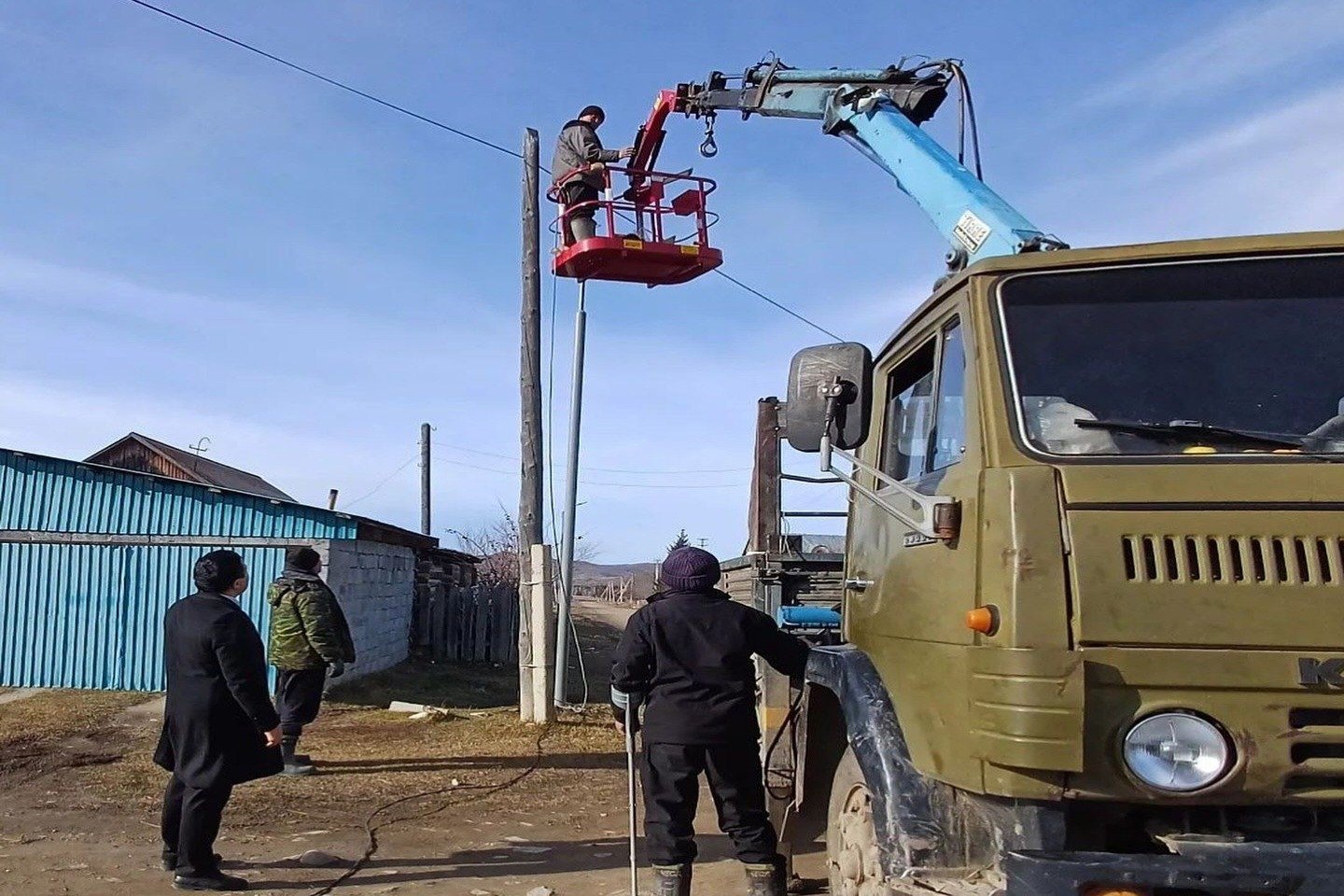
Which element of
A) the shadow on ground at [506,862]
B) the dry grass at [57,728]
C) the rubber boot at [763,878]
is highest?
the rubber boot at [763,878]

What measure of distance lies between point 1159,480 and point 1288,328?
2.44ft

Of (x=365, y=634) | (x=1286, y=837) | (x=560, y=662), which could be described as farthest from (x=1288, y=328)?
(x=365, y=634)

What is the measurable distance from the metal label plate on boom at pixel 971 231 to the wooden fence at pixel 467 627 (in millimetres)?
13379

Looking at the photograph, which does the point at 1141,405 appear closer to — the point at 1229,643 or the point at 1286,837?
the point at 1229,643

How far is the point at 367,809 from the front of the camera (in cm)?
762

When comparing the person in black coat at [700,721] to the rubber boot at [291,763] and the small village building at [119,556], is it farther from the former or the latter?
the small village building at [119,556]

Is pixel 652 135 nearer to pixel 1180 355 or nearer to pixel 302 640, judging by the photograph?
pixel 302 640

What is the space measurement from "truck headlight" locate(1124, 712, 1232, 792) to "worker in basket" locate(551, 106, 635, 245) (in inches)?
326

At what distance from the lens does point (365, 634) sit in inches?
569

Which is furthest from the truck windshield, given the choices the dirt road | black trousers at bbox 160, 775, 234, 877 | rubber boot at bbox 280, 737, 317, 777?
rubber boot at bbox 280, 737, 317, 777

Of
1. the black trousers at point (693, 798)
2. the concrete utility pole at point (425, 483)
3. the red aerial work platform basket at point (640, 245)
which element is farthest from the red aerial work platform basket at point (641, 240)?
the concrete utility pole at point (425, 483)

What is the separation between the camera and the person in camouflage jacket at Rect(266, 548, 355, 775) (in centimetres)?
832

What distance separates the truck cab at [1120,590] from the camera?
265 cm

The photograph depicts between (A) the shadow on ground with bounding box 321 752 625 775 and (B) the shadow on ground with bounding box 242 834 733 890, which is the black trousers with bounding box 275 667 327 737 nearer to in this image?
(A) the shadow on ground with bounding box 321 752 625 775
